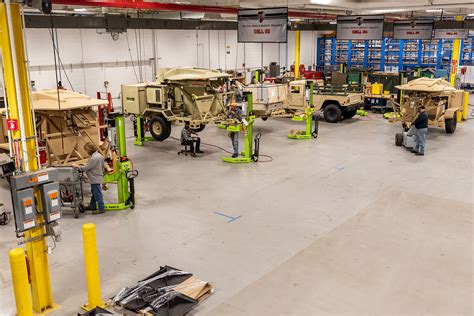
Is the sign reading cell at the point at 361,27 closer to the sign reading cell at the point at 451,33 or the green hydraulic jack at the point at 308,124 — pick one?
the green hydraulic jack at the point at 308,124

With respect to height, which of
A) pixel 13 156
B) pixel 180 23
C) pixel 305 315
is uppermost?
pixel 180 23

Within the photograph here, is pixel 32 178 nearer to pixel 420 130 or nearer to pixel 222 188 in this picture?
pixel 222 188

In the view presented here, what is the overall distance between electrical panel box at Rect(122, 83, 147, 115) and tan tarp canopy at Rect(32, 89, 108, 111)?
4616 mm

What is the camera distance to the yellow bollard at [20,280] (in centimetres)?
497

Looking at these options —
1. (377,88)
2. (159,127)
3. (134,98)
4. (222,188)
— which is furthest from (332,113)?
(222,188)

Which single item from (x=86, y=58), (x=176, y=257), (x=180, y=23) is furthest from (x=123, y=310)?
(x=86, y=58)

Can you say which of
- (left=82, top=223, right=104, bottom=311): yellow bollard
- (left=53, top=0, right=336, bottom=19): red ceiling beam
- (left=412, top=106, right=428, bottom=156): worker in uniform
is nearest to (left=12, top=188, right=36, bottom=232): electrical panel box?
(left=82, top=223, right=104, bottom=311): yellow bollard

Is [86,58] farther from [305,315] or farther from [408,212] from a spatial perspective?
[305,315]

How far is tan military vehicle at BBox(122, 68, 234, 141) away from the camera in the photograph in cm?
1483

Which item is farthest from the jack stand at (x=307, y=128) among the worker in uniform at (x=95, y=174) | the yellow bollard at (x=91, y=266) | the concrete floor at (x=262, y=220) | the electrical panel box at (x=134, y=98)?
the yellow bollard at (x=91, y=266)

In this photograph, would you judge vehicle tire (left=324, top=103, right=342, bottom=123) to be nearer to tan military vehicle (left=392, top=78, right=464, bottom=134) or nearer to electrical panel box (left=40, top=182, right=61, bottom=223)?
tan military vehicle (left=392, top=78, right=464, bottom=134)

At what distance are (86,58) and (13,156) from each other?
1725 cm

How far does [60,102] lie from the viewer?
1001 centimetres

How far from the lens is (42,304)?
5703 mm
